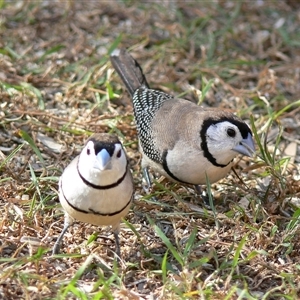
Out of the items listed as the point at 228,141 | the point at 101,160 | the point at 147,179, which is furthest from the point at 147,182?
the point at 101,160

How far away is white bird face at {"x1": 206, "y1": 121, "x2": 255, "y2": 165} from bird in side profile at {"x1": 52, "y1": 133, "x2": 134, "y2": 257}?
85 centimetres

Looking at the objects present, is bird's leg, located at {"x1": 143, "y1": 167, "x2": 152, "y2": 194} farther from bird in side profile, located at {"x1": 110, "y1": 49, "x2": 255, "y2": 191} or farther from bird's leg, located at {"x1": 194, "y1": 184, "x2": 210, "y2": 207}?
bird's leg, located at {"x1": 194, "y1": 184, "x2": 210, "y2": 207}

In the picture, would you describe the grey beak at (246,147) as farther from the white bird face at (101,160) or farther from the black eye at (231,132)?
the white bird face at (101,160)

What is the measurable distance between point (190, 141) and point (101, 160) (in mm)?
1099

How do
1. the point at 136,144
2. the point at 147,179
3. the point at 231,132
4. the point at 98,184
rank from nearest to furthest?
the point at 98,184, the point at 231,132, the point at 147,179, the point at 136,144

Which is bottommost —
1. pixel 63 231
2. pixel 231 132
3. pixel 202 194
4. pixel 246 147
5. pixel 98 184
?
pixel 202 194

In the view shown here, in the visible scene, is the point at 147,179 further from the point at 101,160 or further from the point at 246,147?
the point at 101,160

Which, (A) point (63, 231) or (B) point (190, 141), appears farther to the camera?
(B) point (190, 141)

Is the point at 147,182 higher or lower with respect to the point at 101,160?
lower

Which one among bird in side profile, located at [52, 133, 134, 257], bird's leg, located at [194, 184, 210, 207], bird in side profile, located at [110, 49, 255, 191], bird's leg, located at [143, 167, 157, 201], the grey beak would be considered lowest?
bird's leg, located at [194, 184, 210, 207]

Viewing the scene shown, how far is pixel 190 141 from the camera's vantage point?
4.38 m

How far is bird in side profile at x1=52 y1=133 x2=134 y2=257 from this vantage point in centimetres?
346

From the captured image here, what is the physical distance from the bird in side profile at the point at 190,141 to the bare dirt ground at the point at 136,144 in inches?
7.5

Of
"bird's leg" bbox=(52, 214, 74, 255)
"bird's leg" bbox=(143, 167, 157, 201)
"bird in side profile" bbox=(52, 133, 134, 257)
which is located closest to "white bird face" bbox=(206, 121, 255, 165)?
"bird's leg" bbox=(143, 167, 157, 201)
